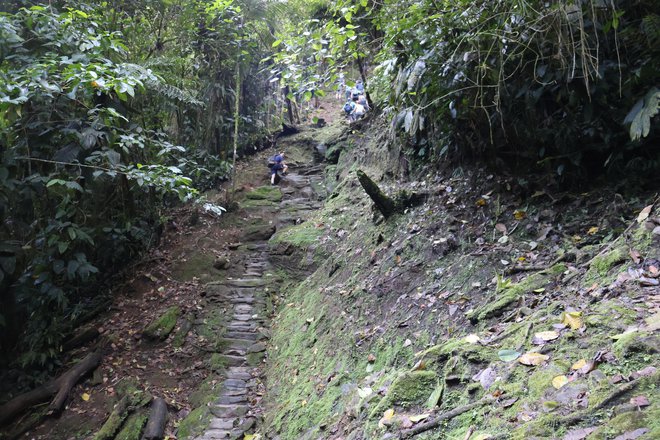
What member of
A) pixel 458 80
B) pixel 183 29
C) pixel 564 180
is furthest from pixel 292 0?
pixel 564 180

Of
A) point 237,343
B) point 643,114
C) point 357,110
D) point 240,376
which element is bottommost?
point 240,376

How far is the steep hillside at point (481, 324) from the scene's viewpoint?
6.49ft

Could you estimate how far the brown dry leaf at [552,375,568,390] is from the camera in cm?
204

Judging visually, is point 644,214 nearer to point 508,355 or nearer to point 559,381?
point 508,355

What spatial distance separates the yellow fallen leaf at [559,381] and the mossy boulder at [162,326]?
7055 millimetres

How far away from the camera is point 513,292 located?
329cm

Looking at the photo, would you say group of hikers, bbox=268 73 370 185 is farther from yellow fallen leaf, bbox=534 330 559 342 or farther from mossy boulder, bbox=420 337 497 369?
yellow fallen leaf, bbox=534 330 559 342

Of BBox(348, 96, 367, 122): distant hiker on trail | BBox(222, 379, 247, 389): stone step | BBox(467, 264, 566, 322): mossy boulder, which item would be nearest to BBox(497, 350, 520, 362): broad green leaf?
BBox(467, 264, 566, 322): mossy boulder

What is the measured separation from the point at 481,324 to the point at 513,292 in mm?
359

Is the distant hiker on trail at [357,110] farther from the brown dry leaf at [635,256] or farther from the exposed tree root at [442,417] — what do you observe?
the exposed tree root at [442,417]

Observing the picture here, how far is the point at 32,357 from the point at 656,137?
8.87 metres

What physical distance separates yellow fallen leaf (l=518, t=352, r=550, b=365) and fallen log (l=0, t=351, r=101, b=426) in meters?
6.88

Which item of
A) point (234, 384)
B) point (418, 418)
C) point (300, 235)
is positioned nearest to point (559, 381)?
point (418, 418)

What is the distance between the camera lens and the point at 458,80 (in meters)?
4.33
